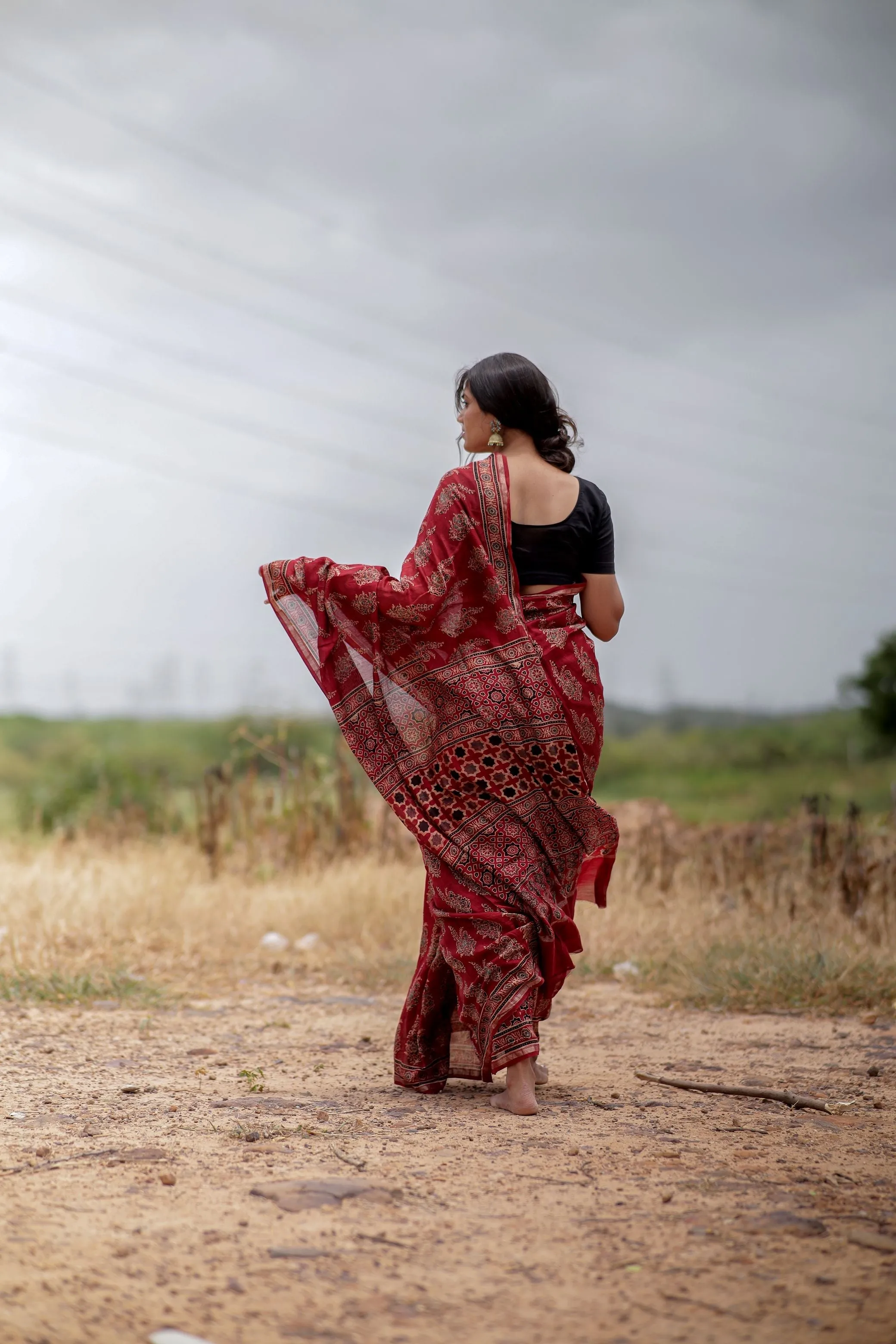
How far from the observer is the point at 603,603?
369 centimetres

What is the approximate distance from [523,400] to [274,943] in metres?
3.70

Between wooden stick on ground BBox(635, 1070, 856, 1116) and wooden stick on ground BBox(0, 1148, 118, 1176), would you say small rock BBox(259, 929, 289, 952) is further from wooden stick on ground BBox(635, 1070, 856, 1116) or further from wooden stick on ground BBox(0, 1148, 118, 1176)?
wooden stick on ground BBox(0, 1148, 118, 1176)

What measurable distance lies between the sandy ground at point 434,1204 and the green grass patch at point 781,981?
85cm

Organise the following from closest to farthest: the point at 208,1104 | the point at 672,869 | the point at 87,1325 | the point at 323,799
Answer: the point at 87,1325, the point at 208,1104, the point at 672,869, the point at 323,799

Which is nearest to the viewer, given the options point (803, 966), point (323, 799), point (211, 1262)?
point (211, 1262)

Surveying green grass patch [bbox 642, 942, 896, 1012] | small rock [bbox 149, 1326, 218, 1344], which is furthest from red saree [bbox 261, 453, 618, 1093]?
green grass patch [bbox 642, 942, 896, 1012]

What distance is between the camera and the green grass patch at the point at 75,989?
493 cm

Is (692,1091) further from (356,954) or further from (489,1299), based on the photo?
(356,954)

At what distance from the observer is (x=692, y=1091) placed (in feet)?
12.1

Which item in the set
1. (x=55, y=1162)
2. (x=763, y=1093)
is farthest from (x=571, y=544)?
(x=55, y=1162)

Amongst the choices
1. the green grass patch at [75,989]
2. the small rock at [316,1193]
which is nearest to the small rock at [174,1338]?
the small rock at [316,1193]

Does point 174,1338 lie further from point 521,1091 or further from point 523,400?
point 523,400

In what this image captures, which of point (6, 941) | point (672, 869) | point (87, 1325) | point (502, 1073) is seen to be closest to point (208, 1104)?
point (502, 1073)

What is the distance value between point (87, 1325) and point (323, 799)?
627cm
